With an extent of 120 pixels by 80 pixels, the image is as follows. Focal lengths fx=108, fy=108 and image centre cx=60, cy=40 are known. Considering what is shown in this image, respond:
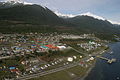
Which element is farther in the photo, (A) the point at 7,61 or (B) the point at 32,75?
(A) the point at 7,61

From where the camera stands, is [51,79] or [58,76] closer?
[51,79]

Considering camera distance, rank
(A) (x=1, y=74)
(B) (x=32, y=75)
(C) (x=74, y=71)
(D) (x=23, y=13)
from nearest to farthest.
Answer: (A) (x=1, y=74), (B) (x=32, y=75), (C) (x=74, y=71), (D) (x=23, y=13)

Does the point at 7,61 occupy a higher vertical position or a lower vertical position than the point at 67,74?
higher

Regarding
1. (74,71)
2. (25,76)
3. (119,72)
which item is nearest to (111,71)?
(119,72)

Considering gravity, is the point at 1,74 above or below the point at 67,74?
above

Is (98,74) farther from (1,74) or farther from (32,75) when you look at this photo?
(1,74)

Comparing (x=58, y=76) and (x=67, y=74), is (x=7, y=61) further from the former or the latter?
(x=67, y=74)

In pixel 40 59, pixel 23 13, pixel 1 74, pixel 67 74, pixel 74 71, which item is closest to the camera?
pixel 1 74

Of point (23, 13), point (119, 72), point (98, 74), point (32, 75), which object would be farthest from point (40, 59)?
point (23, 13)

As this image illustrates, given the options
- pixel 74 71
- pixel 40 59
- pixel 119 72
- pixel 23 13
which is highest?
pixel 23 13
